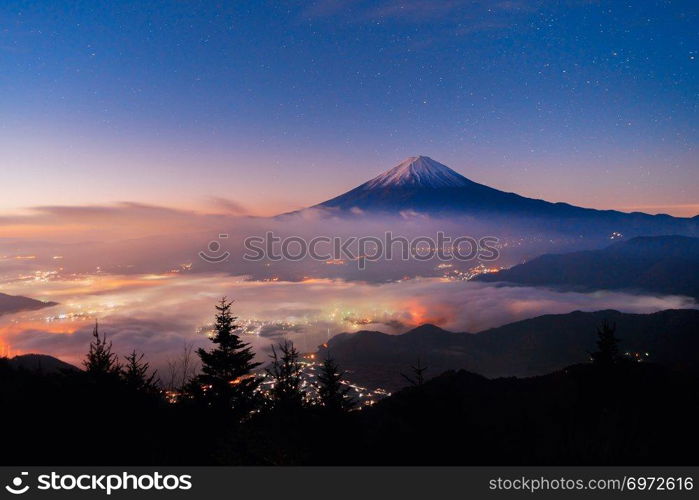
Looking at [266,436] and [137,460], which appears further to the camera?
[266,436]

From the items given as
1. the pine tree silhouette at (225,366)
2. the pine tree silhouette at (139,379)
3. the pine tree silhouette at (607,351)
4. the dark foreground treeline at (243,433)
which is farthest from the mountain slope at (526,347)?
the dark foreground treeline at (243,433)

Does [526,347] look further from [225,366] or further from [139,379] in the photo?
[139,379]

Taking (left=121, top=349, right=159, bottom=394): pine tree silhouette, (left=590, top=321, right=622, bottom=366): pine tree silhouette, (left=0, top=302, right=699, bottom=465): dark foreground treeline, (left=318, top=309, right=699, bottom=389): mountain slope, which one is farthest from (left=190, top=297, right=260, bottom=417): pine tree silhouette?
(left=318, top=309, right=699, bottom=389): mountain slope

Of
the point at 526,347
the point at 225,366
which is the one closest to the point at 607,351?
the point at 225,366

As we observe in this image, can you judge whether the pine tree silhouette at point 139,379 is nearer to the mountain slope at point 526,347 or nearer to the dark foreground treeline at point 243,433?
the dark foreground treeline at point 243,433

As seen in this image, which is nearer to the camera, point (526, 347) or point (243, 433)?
point (243, 433)
